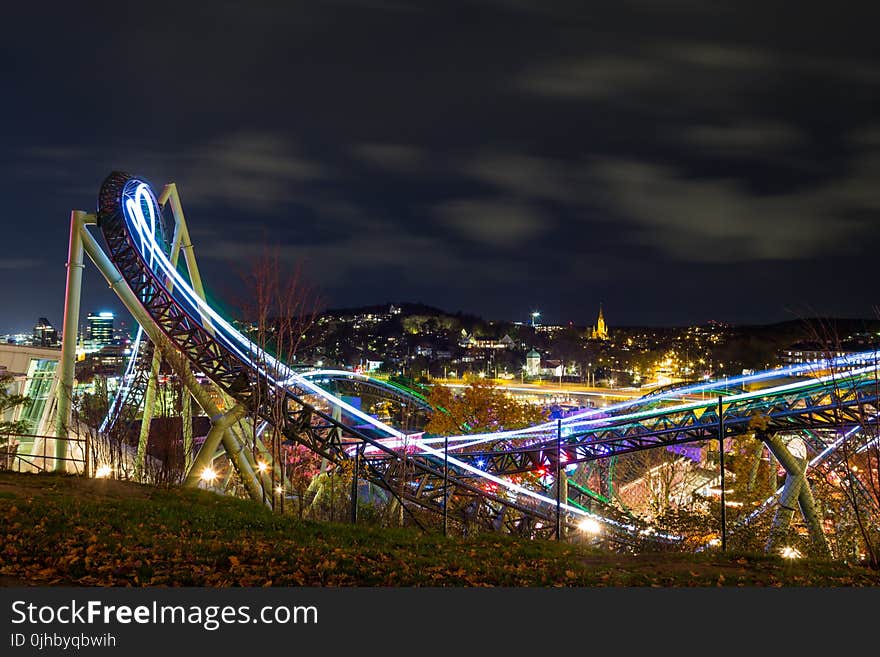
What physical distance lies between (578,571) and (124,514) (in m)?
7.42

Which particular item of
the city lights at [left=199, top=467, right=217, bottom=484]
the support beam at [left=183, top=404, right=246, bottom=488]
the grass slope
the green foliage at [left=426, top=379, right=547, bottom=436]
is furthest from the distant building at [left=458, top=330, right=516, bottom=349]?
the grass slope

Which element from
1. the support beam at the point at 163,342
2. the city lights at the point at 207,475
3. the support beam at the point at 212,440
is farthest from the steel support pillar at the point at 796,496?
the city lights at the point at 207,475

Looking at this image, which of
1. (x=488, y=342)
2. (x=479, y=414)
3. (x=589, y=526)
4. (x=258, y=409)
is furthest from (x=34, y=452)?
(x=488, y=342)

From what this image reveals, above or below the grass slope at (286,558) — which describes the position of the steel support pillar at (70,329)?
above

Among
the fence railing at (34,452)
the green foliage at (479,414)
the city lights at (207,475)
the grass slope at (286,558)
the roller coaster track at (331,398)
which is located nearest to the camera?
the grass slope at (286,558)

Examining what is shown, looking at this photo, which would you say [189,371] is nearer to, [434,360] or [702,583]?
[702,583]

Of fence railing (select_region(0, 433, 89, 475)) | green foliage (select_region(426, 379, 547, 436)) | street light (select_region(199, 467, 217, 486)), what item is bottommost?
street light (select_region(199, 467, 217, 486))

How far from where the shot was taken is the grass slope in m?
7.51

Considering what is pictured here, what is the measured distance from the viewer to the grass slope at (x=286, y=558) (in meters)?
7.51

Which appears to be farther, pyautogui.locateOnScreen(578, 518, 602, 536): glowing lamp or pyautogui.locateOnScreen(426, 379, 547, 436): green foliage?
pyautogui.locateOnScreen(426, 379, 547, 436): green foliage

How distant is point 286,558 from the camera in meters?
8.31

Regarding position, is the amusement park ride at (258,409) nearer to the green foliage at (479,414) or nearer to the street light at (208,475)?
the street light at (208,475)

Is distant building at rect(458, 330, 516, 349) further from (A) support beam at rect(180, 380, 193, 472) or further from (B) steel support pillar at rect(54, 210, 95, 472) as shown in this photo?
(B) steel support pillar at rect(54, 210, 95, 472)

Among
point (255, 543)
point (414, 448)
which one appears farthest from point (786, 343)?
point (255, 543)
